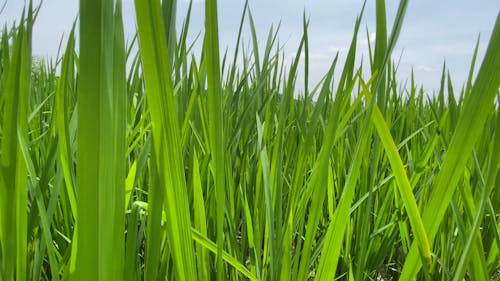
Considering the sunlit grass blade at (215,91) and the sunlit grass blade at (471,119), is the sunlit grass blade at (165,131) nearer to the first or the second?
the sunlit grass blade at (215,91)

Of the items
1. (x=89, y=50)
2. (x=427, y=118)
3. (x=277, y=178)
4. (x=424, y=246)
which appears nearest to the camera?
(x=89, y=50)

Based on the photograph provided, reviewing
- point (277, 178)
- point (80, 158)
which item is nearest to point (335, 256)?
point (277, 178)

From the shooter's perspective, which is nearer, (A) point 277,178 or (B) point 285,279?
(B) point 285,279

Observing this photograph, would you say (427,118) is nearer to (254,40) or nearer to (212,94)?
(254,40)

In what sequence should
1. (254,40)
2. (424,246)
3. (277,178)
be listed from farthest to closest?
(254,40) → (277,178) → (424,246)

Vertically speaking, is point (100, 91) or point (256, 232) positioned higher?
point (100, 91)

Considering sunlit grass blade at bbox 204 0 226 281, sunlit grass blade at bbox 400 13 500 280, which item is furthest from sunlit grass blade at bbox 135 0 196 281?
sunlit grass blade at bbox 400 13 500 280

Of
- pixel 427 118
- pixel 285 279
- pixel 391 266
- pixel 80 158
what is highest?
pixel 427 118

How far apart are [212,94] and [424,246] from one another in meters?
0.20

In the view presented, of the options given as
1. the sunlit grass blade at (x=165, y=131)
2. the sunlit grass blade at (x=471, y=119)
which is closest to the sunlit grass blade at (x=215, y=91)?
the sunlit grass blade at (x=165, y=131)

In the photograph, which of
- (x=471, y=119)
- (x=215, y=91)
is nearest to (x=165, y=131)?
(x=215, y=91)

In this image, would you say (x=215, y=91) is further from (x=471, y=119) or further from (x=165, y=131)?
(x=471, y=119)

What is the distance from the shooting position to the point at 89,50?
0.57 feet

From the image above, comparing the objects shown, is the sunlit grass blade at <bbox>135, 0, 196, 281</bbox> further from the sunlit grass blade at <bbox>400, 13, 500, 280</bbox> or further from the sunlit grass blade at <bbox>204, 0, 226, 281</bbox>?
the sunlit grass blade at <bbox>400, 13, 500, 280</bbox>
